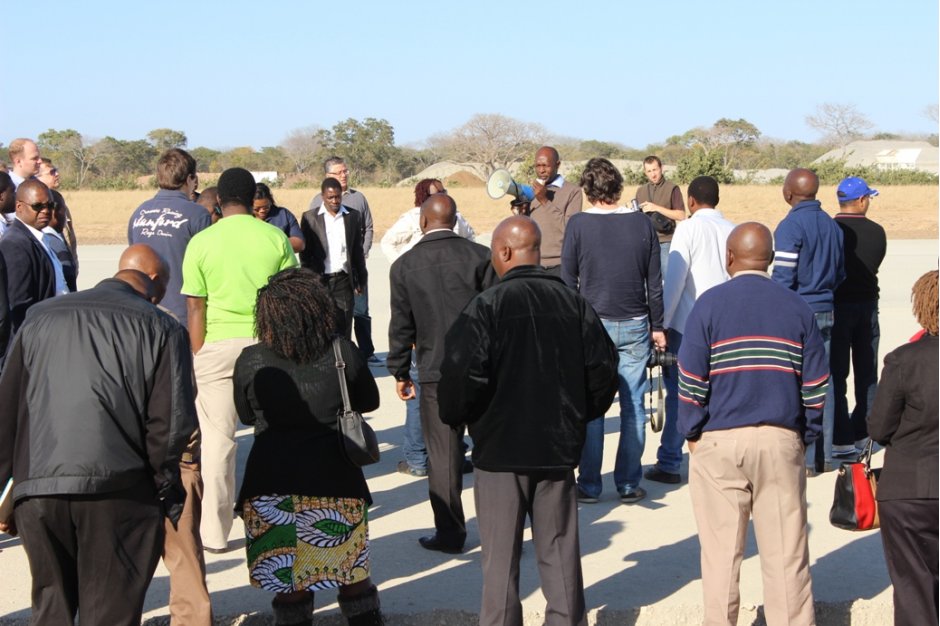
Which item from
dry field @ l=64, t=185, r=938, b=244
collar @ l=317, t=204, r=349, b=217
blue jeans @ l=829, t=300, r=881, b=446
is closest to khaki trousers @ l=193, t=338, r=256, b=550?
blue jeans @ l=829, t=300, r=881, b=446

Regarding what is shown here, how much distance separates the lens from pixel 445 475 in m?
6.24

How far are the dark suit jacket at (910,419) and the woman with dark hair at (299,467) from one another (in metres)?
2.20

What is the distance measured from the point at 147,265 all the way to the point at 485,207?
3835 cm

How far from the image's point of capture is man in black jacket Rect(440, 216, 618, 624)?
4.59 m

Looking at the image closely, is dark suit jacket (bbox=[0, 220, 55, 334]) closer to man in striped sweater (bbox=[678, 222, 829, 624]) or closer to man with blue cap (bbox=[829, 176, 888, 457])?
man in striped sweater (bbox=[678, 222, 829, 624])

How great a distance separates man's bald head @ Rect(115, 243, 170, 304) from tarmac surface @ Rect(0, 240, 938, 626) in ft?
5.48

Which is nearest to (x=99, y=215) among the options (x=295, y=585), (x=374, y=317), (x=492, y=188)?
(x=374, y=317)

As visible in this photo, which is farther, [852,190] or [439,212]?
[852,190]

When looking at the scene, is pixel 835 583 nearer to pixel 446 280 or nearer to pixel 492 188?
pixel 446 280

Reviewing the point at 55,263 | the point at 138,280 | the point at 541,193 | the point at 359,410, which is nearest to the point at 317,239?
the point at 541,193

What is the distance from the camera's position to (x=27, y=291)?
251 inches

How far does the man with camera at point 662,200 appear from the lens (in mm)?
11820

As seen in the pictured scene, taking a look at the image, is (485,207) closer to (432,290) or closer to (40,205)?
(40,205)

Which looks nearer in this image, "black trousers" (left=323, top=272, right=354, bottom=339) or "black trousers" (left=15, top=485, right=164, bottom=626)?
"black trousers" (left=15, top=485, right=164, bottom=626)
